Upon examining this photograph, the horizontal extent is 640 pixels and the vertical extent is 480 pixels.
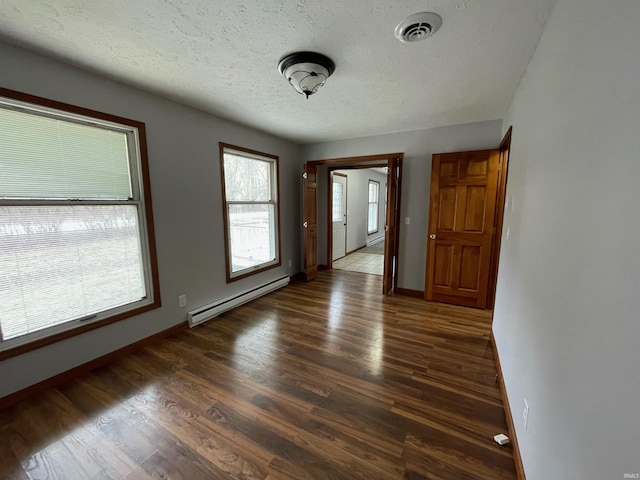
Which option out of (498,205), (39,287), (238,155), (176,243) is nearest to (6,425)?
(39,287)

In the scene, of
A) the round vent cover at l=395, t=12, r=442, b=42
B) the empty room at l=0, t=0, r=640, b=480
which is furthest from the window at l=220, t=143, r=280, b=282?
the round vent cover at l=395, t=12, r=442, b=42

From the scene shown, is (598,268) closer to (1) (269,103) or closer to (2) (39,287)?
(1) (269,103)

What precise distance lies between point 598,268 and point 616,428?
0.41 m

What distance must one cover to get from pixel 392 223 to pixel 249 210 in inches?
84.5

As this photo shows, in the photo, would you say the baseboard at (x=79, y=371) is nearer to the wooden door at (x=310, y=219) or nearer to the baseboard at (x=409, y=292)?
the wooden door at (x=310, y=219)

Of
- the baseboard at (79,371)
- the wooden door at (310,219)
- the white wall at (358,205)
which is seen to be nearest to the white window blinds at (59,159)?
the baseboard at (79,371)

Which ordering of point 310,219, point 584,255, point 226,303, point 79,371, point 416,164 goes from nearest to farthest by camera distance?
1. point 584,255
2. point 79,371
3. point 226,303
4. point 416,164
5. point 310,219

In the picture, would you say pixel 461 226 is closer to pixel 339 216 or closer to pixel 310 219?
pixel 310 219

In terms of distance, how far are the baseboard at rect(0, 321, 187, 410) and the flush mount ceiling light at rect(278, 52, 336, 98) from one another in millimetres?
2711

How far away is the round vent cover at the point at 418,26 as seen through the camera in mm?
1390

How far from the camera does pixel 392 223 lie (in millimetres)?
3807

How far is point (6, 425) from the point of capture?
159 centimetres

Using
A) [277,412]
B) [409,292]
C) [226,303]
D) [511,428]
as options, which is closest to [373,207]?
Result: [409,292]

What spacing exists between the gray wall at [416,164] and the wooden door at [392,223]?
0.25ft
